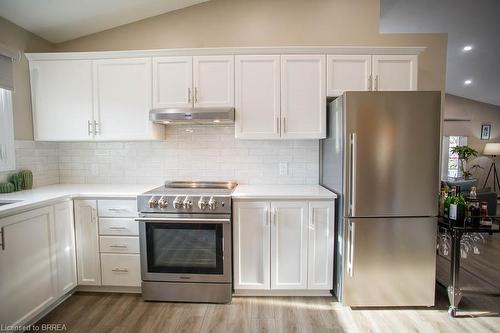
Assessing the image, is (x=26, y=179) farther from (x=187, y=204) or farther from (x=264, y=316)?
(x=264, y=316)

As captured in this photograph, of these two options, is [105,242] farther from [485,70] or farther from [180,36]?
[485,70]

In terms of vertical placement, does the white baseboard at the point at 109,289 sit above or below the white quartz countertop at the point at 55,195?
below

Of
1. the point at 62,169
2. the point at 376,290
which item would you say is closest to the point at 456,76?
the point at 376,290

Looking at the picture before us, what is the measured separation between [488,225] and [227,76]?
2.53 m

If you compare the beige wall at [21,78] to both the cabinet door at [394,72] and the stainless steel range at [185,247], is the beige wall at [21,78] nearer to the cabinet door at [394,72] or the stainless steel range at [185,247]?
the stainless steel range at [185,247]

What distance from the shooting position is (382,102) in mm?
2018

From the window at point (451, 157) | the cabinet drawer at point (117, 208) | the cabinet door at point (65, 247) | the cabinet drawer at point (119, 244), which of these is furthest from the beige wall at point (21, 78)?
the window at point (451, 157)

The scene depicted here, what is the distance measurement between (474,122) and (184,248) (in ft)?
28.8

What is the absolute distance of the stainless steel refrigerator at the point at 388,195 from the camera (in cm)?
203

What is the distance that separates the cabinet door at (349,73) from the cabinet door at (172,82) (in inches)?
53.8

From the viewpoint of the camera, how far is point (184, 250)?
2.26 meters

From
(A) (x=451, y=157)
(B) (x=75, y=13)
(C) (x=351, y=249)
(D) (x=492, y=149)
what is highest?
(B) (x=75, y=13)

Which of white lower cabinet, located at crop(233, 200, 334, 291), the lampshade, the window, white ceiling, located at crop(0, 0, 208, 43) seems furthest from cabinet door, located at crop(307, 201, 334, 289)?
the lampshade

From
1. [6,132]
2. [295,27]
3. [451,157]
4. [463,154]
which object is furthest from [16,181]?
[451,157]
